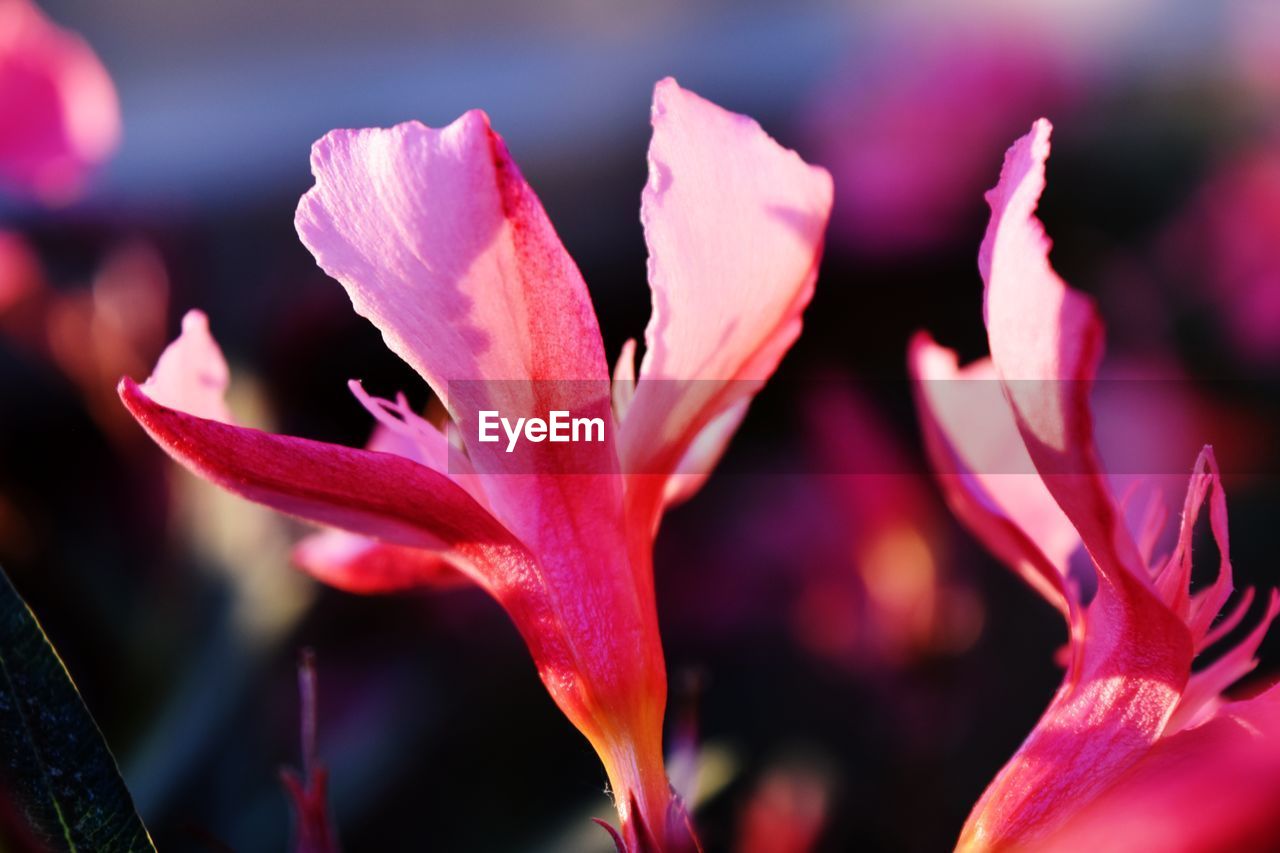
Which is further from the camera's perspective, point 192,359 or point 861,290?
point 861,290

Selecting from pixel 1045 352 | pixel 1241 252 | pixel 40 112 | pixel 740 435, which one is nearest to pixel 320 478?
pixel 1045 352

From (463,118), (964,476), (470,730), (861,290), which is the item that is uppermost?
(463,118)

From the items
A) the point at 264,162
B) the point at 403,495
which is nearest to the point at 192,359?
the point at 403,495

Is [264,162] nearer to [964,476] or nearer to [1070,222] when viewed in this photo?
[1070,222]

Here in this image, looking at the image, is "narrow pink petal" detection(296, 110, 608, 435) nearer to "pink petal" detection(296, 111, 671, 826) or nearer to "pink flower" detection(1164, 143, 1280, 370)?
"pink petal" detection(296, 111, 671, 826)

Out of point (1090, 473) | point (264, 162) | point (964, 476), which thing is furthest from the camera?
point (264, 162)

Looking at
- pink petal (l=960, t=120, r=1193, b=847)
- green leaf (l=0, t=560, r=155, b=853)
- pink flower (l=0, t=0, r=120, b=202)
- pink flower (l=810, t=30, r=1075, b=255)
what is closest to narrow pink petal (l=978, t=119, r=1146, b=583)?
pink petal (l=960, t=120, r=1193, b=847)
